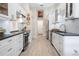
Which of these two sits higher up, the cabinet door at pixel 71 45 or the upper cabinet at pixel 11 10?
the upper cabinet at pixel 11 10

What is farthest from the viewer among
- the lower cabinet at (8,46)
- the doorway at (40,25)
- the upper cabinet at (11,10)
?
the doorway at (40,25)

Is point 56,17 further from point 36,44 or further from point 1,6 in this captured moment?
point 1,6

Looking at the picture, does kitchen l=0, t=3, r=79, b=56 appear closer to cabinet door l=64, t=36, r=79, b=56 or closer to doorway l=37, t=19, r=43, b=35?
doorway l=37, t=19, r=43, b=35

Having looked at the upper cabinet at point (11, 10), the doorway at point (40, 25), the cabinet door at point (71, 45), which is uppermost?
the upper cabinet at point (11, 10)

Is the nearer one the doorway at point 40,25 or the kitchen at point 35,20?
the kitchen at point 35,20

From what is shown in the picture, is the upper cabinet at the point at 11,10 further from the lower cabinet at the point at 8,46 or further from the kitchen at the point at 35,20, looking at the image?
the lower cabinet at the point at 8,46

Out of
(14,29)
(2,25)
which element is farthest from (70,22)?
(2,25)

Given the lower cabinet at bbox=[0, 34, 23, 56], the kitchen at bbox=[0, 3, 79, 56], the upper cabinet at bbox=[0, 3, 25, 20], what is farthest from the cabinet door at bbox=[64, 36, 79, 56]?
the upper cabinet at bbox=[0, 3, 25, 20]

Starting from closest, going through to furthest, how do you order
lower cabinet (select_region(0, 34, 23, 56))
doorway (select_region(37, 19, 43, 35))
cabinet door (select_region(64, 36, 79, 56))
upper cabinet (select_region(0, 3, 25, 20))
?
lower cabinet (select_region(0, 34, 23, 56)), cabinet door (select_region(64, 36, 79, 56)), upper cabinet (select_region(0, 3, 25, 20)), doorway (select_region(37, 19, 43, 35))

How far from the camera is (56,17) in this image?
110 inches

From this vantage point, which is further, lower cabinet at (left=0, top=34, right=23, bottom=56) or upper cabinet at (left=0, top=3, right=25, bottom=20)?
upper cabinet at (left=0, top=3, right=25, bottom=20)

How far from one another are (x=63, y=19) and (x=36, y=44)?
802 mm

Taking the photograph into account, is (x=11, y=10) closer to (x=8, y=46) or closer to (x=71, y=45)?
(x=8, y=46)

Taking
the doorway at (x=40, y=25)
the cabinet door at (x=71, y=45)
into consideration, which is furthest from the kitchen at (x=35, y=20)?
the cabinet door at (x=71, y=45)
